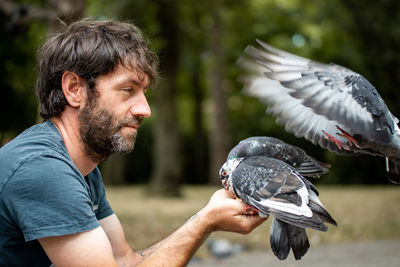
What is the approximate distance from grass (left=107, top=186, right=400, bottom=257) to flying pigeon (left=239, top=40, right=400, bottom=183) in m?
Result: 3.31

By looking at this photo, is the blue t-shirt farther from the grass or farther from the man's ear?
the grass

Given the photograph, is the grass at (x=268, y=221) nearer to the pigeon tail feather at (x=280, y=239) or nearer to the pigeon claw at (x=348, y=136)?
the pigeon claw at (x=348, y=136)

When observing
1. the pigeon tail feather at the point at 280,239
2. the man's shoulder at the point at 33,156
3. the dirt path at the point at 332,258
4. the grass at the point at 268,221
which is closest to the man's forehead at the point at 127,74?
the man's shoulder at the point at 33,156

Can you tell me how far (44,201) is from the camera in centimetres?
175

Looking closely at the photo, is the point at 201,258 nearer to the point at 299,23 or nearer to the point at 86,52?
the point at 86,52

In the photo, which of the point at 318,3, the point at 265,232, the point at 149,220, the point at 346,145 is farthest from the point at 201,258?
the point at 318,3

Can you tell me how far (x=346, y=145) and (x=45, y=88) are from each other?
164cm

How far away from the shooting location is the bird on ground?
1956mm

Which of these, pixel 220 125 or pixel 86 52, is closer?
pixel 86 52

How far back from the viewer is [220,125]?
15.9 meters

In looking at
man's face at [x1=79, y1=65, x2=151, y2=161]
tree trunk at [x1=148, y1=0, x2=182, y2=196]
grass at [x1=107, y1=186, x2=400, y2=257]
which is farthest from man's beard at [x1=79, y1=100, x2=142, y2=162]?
Result: tree trunk at [x1=148, y1=0, x2=182, y2=196]

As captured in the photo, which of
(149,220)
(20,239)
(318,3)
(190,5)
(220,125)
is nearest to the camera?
(20,239)

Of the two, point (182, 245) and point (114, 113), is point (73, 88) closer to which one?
point (114, 113)

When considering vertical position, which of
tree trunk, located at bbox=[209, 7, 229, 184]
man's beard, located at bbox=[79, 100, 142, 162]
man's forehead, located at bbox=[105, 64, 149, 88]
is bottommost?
tree trunk, located at bbox=[209, 7, 229, 184]
